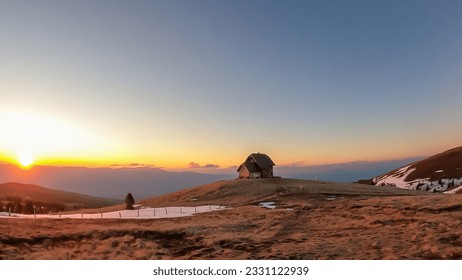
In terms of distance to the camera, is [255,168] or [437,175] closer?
[255,168]

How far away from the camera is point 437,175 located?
9425cm

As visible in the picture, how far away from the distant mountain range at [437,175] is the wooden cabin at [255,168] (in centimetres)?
4700

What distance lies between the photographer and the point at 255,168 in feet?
229

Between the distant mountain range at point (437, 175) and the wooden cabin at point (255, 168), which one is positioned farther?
the distant mountain range at point (437, 175)

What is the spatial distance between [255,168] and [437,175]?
2701 inches

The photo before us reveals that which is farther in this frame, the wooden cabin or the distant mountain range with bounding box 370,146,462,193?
the distant mountain range with bounding box 370,146,462,193

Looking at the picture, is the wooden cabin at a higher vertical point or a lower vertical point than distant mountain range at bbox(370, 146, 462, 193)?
higher

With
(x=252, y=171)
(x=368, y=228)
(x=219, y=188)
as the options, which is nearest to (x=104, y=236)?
(x=368, y=228)

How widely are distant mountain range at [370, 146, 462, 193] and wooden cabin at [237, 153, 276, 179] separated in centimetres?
4700

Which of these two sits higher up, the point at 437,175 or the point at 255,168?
the point at 255,168

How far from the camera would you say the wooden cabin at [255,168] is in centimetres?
6938

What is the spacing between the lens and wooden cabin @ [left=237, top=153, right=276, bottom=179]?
69375 mm

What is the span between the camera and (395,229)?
17297 millimetres
